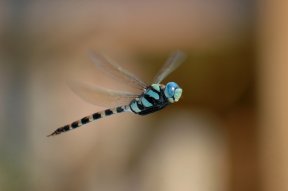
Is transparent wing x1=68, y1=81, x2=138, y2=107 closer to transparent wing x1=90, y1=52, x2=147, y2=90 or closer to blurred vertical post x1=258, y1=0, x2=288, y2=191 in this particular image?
transparent wing x1=90, y1=52, x2=147, y2=90

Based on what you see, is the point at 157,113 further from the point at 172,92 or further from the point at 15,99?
the point at 172,92

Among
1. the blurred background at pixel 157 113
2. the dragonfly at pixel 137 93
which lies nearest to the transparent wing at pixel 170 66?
the dragonfly at pixel 137 93

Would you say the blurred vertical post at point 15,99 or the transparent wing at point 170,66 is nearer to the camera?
the transparent wing at point 170,66

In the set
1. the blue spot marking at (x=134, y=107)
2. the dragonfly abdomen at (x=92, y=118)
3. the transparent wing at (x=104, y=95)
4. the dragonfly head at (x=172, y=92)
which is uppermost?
the transparent wing at (x=104, y=95)

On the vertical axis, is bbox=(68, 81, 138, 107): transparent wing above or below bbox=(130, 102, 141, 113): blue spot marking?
above

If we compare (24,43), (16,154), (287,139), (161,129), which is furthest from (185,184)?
(24,43)

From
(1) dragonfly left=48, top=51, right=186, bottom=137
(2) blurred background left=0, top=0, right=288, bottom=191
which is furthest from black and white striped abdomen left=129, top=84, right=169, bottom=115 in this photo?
(2) blurred background left=0, top=0, right=288, bottom=191

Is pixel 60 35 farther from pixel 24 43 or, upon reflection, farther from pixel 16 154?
pixel 16 154

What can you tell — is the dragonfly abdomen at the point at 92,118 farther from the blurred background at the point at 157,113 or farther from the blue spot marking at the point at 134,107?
the blurred background at the point at 157,113

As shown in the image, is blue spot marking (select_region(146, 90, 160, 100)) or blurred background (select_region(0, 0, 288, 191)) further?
blurred background (select_region(0, 0, 288, 191))
